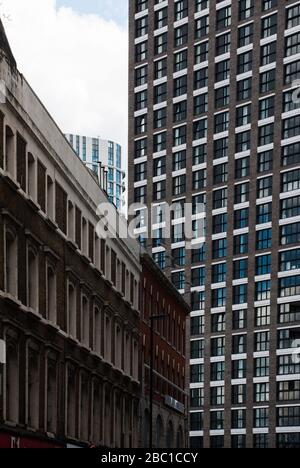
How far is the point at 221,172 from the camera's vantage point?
5689 inches

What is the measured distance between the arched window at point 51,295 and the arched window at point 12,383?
565cm

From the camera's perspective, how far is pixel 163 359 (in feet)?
250

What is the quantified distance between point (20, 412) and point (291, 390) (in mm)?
96273

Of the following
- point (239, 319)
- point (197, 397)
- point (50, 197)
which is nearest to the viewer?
point (50, 197)

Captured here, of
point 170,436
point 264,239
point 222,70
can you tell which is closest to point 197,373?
point 264,239

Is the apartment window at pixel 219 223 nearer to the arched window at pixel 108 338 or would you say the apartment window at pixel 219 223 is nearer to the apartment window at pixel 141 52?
the apartment window at pixel 141 52

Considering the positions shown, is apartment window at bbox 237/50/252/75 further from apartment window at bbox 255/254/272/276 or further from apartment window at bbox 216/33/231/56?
apartment window at bbox 255/254/272/276

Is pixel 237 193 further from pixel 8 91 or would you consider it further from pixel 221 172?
pixel 8 91

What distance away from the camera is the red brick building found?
229ft

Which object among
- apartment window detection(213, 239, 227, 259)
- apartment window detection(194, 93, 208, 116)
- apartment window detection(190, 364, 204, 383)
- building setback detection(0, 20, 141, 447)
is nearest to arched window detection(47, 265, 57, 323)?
building setback detection(0, 20, 141, 447)

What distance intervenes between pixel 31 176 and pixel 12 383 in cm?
807

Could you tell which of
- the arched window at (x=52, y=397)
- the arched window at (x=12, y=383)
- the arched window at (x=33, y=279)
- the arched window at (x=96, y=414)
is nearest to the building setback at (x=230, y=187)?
the arched window at (x=96, y=414)

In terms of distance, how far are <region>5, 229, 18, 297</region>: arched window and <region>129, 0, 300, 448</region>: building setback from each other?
9629 cm

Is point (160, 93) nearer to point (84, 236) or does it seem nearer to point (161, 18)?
point (161, 18)
